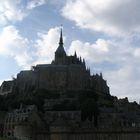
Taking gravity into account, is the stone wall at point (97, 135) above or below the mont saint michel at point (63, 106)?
below

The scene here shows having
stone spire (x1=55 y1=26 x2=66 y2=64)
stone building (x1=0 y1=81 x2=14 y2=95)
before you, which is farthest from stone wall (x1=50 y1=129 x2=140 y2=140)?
stone spire (x1=55 y1=26 x2=66 y2=64)

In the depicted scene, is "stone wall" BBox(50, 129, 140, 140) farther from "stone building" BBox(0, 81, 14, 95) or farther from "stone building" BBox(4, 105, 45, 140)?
"stone building" BBox(0, 81, 14, 95)

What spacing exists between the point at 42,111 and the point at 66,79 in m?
37.6

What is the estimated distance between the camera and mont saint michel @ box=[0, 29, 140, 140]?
75562 mm

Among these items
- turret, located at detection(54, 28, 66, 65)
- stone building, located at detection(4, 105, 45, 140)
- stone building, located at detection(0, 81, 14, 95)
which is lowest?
stone building, located at detection(4, 105, 45, 140)

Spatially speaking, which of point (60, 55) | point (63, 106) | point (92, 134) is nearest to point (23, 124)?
point (92, 134)

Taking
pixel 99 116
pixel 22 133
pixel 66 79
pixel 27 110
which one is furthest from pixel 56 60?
pixel 22 133

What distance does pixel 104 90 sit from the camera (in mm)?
170375

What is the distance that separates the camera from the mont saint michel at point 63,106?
248 feet

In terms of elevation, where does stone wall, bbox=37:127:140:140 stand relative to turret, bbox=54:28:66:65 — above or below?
below

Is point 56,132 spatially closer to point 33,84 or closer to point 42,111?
point 42,111

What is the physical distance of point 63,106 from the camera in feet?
423

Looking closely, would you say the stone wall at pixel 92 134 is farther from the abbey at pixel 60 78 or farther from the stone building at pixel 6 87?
the stone building at pixel 6 87

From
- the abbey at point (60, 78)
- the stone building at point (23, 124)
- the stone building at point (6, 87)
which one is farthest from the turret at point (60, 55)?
the stone building at point (23, 124)
